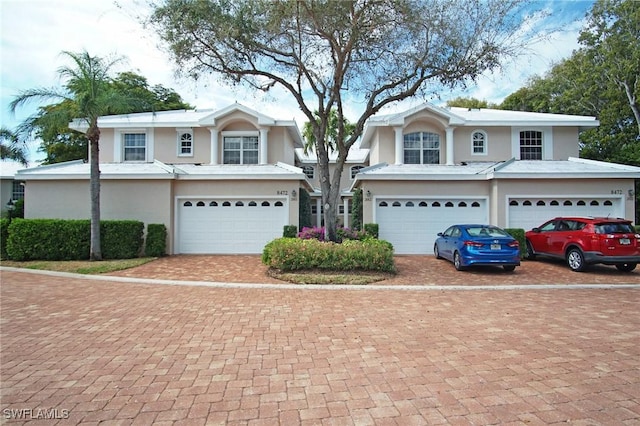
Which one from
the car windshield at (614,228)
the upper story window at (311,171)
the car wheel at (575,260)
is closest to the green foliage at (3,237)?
the upper story window at (311,171)

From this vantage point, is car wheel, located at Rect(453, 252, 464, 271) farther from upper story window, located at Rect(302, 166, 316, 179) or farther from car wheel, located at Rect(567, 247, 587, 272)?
upper story window, located at Rect(302, 166, 316, 179)

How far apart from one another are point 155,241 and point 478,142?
1588cm

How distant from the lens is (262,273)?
1076 cm

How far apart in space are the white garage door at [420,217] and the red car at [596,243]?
351 cm

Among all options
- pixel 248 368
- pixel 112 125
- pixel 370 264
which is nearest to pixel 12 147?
pixel 112 125

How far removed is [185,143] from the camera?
18.2 meters

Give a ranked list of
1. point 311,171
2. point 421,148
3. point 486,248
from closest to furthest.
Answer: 1. point 486,248
2. point 421,148
3. point 311,171

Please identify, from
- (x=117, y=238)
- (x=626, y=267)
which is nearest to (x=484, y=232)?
(x=626, y=267)

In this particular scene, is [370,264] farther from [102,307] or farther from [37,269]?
[37,269]

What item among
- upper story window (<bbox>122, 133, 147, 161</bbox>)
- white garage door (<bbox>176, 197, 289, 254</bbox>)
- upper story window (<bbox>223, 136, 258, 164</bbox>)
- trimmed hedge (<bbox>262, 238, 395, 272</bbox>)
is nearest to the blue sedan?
trimmed hedge (<bbox>262, 238, 395, 272</bbox>)

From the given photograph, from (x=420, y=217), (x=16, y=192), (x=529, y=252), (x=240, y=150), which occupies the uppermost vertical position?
(x=240, y=150)

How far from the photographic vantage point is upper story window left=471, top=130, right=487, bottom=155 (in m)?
18.0

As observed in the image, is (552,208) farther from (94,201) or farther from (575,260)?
(94,201)

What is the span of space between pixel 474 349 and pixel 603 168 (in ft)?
46.7
